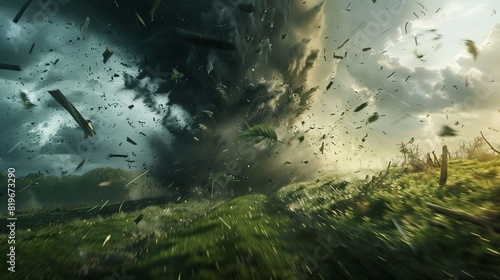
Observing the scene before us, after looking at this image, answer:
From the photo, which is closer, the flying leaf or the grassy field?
the grassy field

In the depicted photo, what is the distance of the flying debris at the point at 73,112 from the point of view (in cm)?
741

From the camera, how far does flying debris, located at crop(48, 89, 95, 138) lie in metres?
7.41

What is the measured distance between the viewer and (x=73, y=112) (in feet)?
25.9

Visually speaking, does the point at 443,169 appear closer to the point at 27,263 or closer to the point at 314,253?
the point at 314,253

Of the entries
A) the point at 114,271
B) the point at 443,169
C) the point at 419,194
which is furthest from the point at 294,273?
the point at 443,169

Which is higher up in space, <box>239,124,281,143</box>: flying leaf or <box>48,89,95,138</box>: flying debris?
<box>239,124,281,143</box>: flying leaf

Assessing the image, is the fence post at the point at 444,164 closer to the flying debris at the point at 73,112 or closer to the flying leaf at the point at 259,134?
the flying leaf at the point at 259,134

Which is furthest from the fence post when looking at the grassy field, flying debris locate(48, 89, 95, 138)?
flying debris locate(48, 89, 95, 138)

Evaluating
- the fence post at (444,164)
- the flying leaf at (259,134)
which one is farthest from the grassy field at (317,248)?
the flying leaf at (259,134)

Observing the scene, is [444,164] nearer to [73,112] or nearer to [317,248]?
[317,248]

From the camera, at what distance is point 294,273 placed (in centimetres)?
373

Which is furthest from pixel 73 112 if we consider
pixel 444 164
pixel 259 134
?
pixel 444 164

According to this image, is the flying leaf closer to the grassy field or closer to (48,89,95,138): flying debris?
the grassy field

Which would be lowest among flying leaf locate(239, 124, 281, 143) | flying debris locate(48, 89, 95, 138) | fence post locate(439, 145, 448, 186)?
flying debris locate(48, 89, 95, 138)
